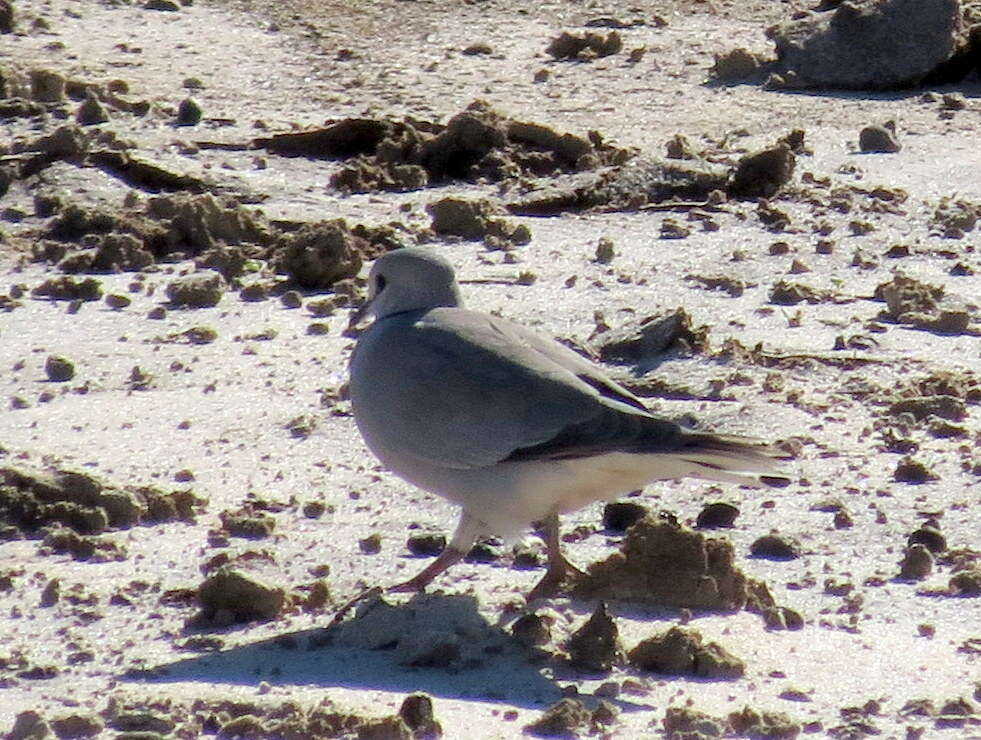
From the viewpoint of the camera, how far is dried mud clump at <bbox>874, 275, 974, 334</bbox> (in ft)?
23.2

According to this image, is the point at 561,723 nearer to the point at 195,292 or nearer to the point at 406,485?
the point at 406,485

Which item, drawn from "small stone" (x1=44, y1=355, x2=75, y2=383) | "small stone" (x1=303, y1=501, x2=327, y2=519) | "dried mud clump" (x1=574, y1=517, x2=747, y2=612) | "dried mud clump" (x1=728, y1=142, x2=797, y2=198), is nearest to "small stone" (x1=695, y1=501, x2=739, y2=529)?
"dried mud clump" (x1=574, y1=517, x2=747, y2=612)

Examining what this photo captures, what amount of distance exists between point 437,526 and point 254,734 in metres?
1.46

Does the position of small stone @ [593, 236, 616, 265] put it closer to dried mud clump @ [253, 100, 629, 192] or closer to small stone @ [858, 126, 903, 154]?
dried mud clump @ [253, 100, 629, 192]

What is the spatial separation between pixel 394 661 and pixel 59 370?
2.26m

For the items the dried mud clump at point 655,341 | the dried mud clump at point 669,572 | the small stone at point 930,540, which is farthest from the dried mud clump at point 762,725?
the dried mud clump at point 655,341

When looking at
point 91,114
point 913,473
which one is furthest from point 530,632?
point 91,114

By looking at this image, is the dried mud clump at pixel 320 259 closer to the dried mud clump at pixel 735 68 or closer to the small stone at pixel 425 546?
the small stone at pixel 425 546

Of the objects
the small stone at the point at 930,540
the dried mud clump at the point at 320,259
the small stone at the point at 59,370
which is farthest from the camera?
the dried mud clump at the point at 320,259

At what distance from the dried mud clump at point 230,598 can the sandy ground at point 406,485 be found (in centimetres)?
3

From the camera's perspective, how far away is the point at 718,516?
5621 mm

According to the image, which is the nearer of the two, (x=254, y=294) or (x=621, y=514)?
(x=621, y=514)

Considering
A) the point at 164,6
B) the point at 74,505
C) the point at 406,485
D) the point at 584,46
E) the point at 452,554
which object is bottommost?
the point at 164,6

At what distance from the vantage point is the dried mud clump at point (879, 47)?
408 inches
